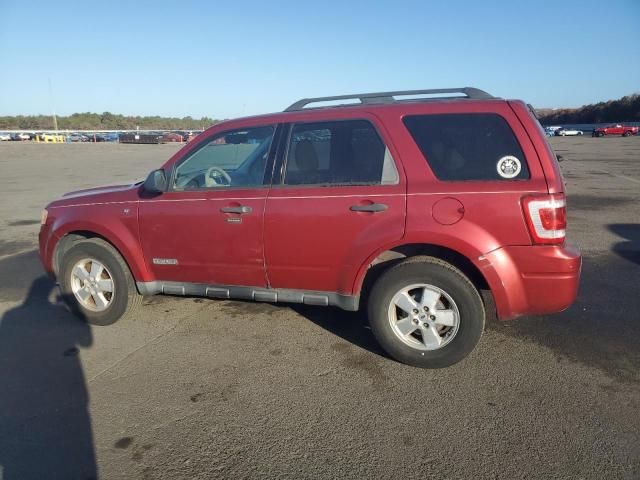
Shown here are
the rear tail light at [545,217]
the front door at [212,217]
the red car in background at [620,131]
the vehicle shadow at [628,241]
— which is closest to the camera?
the rear tail light at [545,217]

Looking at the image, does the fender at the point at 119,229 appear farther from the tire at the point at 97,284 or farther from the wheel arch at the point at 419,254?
the wheel arch at the point at 419,254

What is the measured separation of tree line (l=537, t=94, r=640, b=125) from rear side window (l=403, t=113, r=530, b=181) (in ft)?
224

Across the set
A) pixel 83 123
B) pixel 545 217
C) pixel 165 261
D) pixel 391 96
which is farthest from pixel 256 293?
pixel 83 123

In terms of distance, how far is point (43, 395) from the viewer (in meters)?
3.24

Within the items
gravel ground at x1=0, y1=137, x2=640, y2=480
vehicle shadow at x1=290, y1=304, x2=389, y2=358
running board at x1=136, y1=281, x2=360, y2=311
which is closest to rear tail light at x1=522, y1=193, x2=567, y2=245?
gravel ground at x1=0, y1=137, x2=640, y2=480

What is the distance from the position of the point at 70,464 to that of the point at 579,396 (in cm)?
311

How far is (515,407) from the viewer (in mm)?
2980

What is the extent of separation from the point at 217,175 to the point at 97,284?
1517mm

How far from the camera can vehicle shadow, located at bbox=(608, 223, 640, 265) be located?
6363mm

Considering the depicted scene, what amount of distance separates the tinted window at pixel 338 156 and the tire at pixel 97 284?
1.85 meters

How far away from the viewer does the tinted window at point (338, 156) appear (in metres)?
3.51

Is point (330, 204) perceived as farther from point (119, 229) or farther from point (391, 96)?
point (119, 229)

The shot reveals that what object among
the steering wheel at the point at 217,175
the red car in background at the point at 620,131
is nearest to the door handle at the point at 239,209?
the steering wheel at the point at 217,175

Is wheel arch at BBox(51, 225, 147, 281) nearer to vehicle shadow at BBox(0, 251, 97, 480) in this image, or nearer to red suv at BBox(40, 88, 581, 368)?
red suv at BBox(40, 88, 581, 368)
